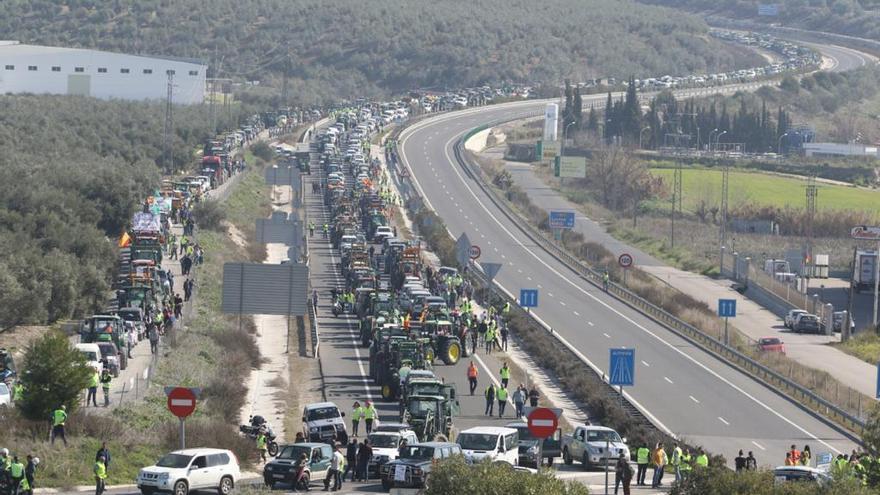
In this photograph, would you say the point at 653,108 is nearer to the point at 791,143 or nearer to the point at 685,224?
the point at 791,143

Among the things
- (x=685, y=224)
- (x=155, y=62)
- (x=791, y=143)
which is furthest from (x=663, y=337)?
(x=791, y=143)

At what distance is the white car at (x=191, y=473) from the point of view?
32.2 metres

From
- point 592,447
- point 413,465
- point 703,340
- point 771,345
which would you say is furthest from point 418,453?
point 771,345

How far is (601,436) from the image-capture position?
135 feet

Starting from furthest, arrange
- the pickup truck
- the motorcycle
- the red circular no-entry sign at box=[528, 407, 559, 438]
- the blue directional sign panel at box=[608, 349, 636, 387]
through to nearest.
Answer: the blue directional sign panel at box=[608, 349, 636, 387] < the pickup truck < the motorcycle < the red circular no-entry sign at box=[528, 407, 559, 438]

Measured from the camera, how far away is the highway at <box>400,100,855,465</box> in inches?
1989

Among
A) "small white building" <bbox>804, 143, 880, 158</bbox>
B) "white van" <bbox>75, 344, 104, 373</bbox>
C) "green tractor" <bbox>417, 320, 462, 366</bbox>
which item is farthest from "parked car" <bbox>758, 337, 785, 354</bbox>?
"small white building" <bbox>804, 143, 880, 158</bbox>

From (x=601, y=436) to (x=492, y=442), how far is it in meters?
4.10

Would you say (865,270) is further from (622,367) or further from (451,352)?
(622,367)

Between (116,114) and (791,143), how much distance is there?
72.0 m

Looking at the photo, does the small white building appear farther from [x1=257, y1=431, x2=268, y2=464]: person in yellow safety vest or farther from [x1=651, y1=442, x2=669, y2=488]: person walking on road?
[x1=257, y1=431, x2=268, y2=464]: person in yellow safety vest

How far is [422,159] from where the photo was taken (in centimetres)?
13688

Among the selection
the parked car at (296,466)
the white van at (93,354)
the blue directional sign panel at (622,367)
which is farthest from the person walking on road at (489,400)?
the parked car at (296,466)

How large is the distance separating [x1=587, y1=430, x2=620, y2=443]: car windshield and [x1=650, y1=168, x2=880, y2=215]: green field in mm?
96582
